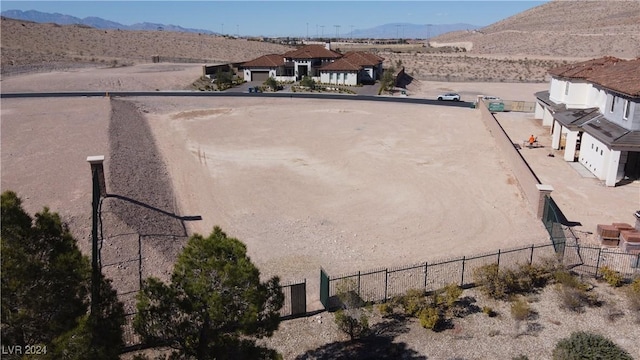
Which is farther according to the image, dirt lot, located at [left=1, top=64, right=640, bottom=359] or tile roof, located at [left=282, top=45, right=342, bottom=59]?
tile roof, located at [left=282, top=45, right=342, bottom=59]

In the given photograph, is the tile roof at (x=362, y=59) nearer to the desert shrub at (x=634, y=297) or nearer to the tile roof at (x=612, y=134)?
the tile roof at (x=612, y=134)

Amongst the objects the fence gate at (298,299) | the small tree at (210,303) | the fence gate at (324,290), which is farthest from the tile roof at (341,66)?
the small tree at (210,303)

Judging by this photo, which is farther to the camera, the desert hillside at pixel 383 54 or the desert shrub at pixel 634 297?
the desert hillside at pixel 383 54

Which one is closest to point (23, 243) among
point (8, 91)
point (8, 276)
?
point (8, 276)

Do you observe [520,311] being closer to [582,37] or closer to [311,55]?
[311,55]

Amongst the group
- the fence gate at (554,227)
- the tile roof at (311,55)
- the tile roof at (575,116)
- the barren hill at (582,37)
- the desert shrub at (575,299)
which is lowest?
the desert shrub at (575,299)

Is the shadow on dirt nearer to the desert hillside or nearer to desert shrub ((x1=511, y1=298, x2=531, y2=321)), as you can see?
desert shrub ((x1=511, y1=298, x2=531, y2=321))

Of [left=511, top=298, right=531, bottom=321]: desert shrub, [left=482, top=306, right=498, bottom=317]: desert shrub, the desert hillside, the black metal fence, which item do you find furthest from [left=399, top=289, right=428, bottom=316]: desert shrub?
the desert hillside
